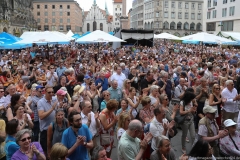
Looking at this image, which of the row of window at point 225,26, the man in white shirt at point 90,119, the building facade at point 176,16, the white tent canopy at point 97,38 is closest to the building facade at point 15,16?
the white tent canopy at point 97,38

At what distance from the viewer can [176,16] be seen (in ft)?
269

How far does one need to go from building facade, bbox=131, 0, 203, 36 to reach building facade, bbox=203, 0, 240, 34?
59.4 feet

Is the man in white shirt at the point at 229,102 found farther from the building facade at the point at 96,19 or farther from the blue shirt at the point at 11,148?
the building facade at the point at 96,19

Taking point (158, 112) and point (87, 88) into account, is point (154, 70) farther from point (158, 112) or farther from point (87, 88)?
point (158, 112)

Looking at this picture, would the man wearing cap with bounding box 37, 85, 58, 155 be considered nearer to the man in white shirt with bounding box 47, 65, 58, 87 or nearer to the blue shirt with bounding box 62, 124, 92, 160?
the blue shirt with bounding box 62, 124, 92, 160

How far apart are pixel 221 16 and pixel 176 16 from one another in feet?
90.4

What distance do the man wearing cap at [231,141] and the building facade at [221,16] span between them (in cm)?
4846

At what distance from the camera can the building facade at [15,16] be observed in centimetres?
4947

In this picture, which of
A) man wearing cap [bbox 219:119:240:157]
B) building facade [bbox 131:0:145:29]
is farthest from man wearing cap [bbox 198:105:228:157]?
building facade [bbox 131:0:145:29]

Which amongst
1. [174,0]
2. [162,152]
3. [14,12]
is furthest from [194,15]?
[162,152]

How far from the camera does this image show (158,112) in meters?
4.44

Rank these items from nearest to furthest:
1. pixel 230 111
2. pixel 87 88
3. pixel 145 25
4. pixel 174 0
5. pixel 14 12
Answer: pixel 230 111
pixel 87 88
pixel 14 12
pixel 174 0
pixel 145 25

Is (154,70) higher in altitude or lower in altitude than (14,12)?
lower

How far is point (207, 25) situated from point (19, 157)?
6536cm
